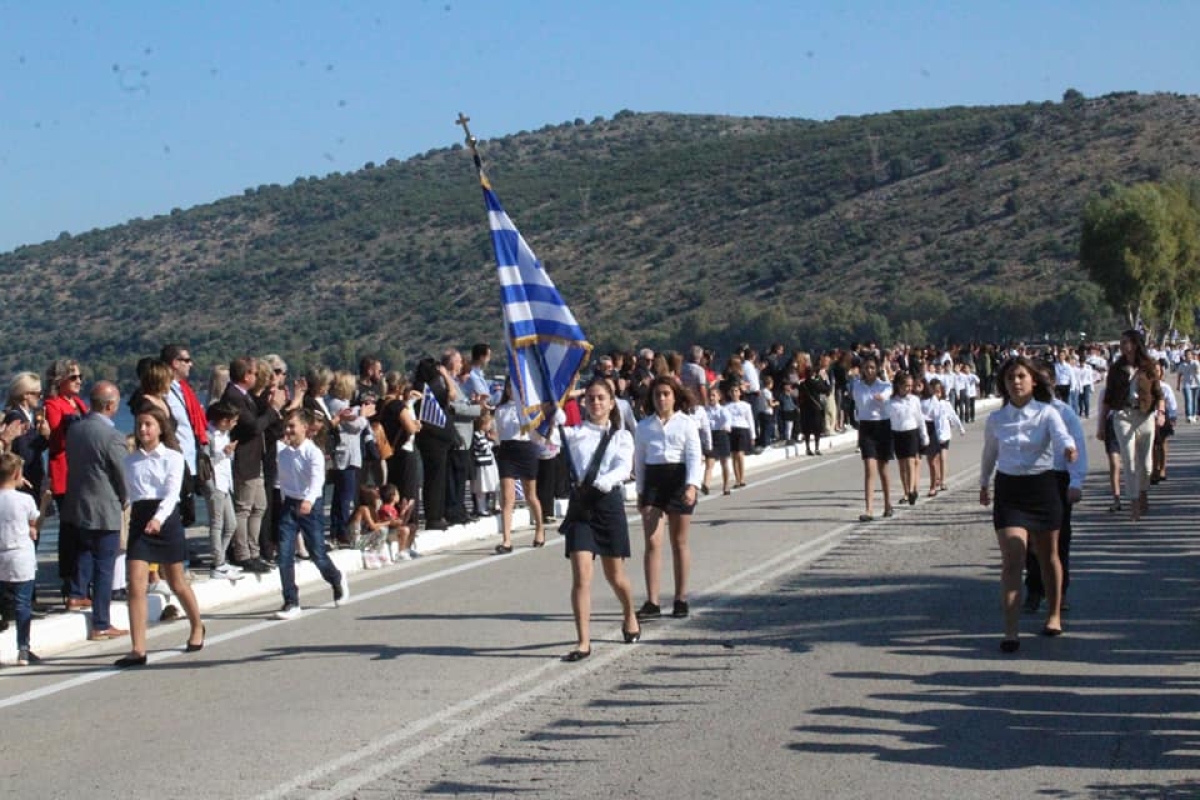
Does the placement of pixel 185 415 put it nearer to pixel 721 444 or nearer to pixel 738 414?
pixel 721 444

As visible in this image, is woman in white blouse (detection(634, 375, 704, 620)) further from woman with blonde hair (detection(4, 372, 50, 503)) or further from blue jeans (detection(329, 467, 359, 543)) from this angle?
blue jeans (detection(329, 467, 359, 543))

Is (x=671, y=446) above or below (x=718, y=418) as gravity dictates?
below

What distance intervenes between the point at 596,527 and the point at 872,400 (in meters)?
8.85

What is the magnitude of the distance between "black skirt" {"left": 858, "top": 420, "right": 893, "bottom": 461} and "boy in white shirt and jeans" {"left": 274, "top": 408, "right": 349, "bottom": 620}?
767 cm

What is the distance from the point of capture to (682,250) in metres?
105

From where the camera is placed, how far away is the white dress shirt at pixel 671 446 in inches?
461

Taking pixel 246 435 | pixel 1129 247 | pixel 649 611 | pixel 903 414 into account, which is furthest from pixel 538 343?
pixel 1129 247

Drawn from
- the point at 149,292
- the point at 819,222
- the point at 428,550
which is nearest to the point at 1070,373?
the point at 428,550

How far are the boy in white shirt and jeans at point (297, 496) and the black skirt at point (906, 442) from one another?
26.9 feet

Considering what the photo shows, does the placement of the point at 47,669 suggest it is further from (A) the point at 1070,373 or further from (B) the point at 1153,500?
(A) the point at 1070,373

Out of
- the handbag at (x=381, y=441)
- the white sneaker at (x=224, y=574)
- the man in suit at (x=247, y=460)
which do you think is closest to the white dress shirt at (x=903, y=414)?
the handbag at (x=381, y=441)

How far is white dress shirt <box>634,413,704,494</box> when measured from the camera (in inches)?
461

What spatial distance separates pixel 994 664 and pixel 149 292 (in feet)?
370

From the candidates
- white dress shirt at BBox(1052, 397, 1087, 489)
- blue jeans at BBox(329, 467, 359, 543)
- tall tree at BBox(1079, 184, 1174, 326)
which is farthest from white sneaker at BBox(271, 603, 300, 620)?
tall tree at BBox(1079, 184, 1174, 326)
